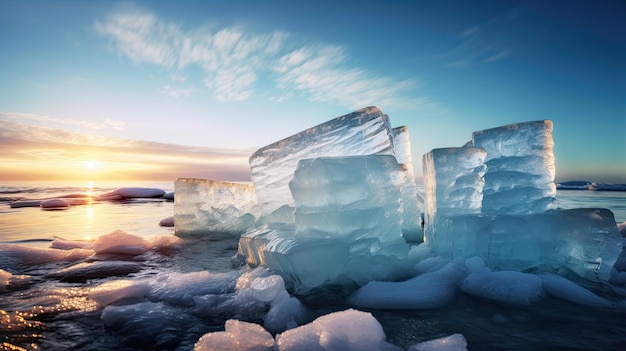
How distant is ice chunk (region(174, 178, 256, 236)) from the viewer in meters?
5.94

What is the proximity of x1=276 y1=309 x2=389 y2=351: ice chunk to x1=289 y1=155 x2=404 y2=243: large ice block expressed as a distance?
119 cm

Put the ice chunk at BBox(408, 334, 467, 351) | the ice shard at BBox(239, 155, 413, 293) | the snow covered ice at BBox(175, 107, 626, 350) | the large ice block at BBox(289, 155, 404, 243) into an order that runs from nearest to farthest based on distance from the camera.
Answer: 1. the ice chunk at BBox(408, 334, 467, 351)
2. the snow covered ice at BBox(175, 107, 626, 350)
3. the ice shard at BBox(239, 155, 413, 293)
4. the large ice block at BBox(289, 155, 404, 243)

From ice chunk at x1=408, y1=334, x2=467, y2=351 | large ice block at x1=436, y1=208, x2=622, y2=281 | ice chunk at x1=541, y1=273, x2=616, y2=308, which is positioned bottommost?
ice chunk at x1=541, y1=273, x2=616, y2=308

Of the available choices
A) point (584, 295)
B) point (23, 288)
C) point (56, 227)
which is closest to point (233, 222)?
point (23, 288)

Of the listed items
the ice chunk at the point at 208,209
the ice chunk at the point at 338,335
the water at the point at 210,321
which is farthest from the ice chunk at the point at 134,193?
the ice chunk at the point at 338,335

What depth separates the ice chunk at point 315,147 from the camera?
382 centimetres

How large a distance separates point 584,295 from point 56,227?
972 cm

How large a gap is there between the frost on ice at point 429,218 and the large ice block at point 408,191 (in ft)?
2.62

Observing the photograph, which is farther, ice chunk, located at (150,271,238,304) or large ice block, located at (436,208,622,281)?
large ice block, located at (436,208,622,281)

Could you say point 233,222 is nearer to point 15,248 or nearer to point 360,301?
point 15,248

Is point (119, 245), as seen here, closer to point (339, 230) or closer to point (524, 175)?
point (339, 230)

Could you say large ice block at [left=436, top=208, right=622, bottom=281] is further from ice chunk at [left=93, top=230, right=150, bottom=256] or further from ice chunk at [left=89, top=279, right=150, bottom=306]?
ice chunk at [left=93, top=230, right=150, bottom=256]

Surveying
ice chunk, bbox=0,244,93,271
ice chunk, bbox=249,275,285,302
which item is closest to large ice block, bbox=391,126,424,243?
ice chunk, bbox=249,275,285,302

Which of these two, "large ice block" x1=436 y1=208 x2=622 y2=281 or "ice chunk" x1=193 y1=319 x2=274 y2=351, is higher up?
"large ice block" x1=436 y1=208 x2=622 y2=281
